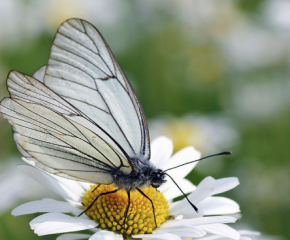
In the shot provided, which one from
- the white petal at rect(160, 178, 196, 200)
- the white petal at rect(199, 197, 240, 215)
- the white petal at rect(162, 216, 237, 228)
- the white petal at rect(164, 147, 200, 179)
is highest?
the white petal at rect(164, 147, 200, 179)

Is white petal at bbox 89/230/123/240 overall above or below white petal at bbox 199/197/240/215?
below

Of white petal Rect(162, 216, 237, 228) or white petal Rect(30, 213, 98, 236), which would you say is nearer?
white petal Rect(30, 213, 98, 236)

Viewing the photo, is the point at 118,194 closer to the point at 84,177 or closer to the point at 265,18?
the point at 84,177

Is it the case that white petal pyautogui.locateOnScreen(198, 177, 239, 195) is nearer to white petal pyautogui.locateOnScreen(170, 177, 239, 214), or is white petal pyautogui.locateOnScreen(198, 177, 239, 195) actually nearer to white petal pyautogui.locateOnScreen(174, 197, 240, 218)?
white petal pyautogui.locateOnScreen(170, 177, 239, 214)

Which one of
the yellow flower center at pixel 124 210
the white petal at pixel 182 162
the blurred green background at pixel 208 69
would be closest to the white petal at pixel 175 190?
the white petal at pixel 182 162

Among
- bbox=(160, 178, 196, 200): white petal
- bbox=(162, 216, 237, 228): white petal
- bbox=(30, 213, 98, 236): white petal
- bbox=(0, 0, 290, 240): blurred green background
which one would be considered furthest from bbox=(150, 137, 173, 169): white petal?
bbox=(0, 0, 290, 240): blurred green background

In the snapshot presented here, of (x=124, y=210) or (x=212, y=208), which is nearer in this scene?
(x=124, y=210)

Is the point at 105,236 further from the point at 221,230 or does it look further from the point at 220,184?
the point at 220,184

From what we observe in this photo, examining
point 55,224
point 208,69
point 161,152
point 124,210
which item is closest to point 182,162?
point 161,152
